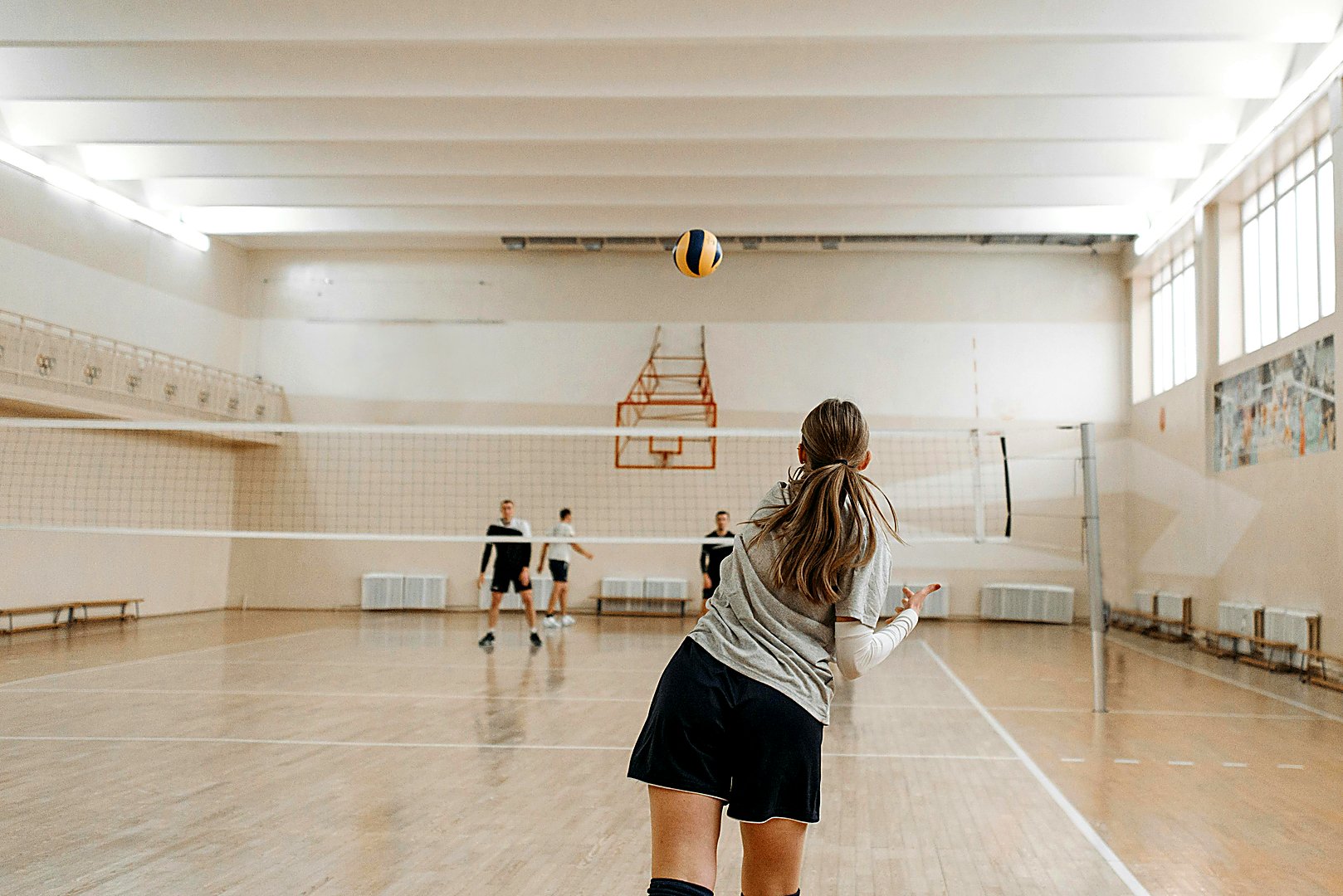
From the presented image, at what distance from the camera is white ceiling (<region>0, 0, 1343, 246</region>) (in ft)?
31.8

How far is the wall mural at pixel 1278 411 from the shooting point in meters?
10.5

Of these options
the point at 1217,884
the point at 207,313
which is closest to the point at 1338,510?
the point at 1217,884

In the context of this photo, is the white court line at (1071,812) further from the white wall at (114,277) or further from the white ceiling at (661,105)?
the white wall at (114,277)

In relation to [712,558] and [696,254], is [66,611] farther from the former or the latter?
[696,254]

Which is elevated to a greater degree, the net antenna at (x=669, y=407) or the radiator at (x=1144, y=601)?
the net antenna at (x=669, y=407)

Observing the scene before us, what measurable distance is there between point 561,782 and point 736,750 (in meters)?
3.64

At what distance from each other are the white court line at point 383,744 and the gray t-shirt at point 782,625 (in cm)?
435

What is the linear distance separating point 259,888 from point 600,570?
13960 mm

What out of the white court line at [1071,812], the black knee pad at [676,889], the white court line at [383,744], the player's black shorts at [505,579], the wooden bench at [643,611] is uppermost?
the black knee pad at [676,889]

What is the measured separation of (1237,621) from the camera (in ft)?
40.6

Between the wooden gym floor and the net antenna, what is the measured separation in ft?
24.7

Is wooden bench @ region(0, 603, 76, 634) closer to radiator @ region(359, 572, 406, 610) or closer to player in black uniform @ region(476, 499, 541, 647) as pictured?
radiator @ region(359, 572, 406, 610)

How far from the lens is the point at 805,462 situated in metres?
2.00

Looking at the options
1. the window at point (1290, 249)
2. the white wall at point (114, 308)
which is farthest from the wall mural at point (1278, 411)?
the white wall at point (114, 308)
